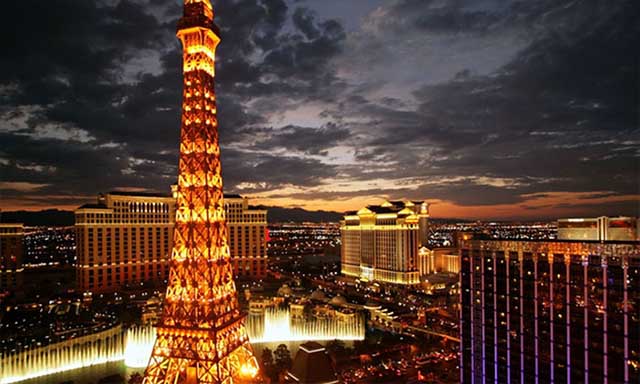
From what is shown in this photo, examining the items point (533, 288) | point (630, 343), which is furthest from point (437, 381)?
point (630, 343)

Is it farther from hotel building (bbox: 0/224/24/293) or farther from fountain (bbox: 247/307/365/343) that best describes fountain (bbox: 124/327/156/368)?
hotel building (bbox: 0/224/24/293)

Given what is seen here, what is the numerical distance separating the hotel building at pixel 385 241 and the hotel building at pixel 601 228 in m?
43.5

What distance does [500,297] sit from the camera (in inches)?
1235

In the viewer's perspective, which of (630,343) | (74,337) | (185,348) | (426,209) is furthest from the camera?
(426,209)

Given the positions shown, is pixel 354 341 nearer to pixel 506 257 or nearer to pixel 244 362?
pixel 244 362

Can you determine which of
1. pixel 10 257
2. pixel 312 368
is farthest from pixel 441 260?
pixel 10 257

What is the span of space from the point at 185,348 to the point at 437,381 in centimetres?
2153

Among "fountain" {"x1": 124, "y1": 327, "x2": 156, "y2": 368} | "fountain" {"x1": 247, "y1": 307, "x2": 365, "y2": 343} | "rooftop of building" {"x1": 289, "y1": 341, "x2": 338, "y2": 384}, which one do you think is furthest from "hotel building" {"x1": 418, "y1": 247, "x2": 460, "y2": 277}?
"rooftop of building" {"x1": 289, "y1": 341, "x2": 338, "y2": 384}

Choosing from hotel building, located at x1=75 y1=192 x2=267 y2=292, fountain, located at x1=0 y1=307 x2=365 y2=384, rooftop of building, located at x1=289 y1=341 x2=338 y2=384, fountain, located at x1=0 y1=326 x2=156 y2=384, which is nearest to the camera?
rooftop of building, located at x1=289 y1=341 x2=338 y2=384

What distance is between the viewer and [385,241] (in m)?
87.9

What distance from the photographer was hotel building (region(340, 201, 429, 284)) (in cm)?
8369

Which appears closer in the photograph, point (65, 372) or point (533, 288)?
point (533, 288)

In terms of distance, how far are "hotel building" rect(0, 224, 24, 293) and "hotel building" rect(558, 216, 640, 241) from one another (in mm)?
84749

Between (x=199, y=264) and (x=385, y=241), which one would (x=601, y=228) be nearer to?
(x=199, y=264)
